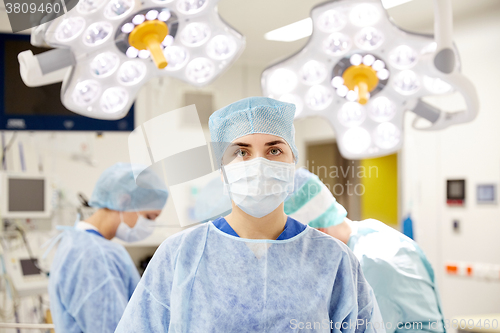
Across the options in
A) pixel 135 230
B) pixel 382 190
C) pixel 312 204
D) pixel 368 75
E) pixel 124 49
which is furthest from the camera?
pixel 382 190

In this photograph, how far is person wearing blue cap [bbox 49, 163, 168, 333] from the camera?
157 cm

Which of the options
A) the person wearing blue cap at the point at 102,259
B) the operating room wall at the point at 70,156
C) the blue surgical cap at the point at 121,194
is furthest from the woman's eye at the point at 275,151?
the operating room wall at the point at 70,156

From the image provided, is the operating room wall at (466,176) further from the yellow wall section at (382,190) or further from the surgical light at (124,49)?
the surgical light at (124,49)

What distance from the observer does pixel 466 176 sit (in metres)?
3.16

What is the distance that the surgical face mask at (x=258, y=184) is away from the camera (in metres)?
1.04

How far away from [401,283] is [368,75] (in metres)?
0.70

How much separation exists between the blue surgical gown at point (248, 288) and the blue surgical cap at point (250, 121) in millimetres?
240

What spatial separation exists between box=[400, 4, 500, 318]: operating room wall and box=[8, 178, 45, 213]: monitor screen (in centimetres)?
288

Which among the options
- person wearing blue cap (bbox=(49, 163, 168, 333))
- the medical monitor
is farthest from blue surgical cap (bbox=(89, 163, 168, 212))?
the medical monitor

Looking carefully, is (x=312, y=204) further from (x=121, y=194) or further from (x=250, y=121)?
(x=121, y=194)

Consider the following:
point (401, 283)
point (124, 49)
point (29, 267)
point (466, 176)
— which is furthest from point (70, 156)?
point (466, 176)

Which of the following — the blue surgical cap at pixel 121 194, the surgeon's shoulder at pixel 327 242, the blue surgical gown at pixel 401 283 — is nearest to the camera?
the surgeon's shoulder at pixel 327 242

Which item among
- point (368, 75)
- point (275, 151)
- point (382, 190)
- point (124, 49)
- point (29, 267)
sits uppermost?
point (124, 49)

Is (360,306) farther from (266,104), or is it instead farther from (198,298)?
(266,104)
